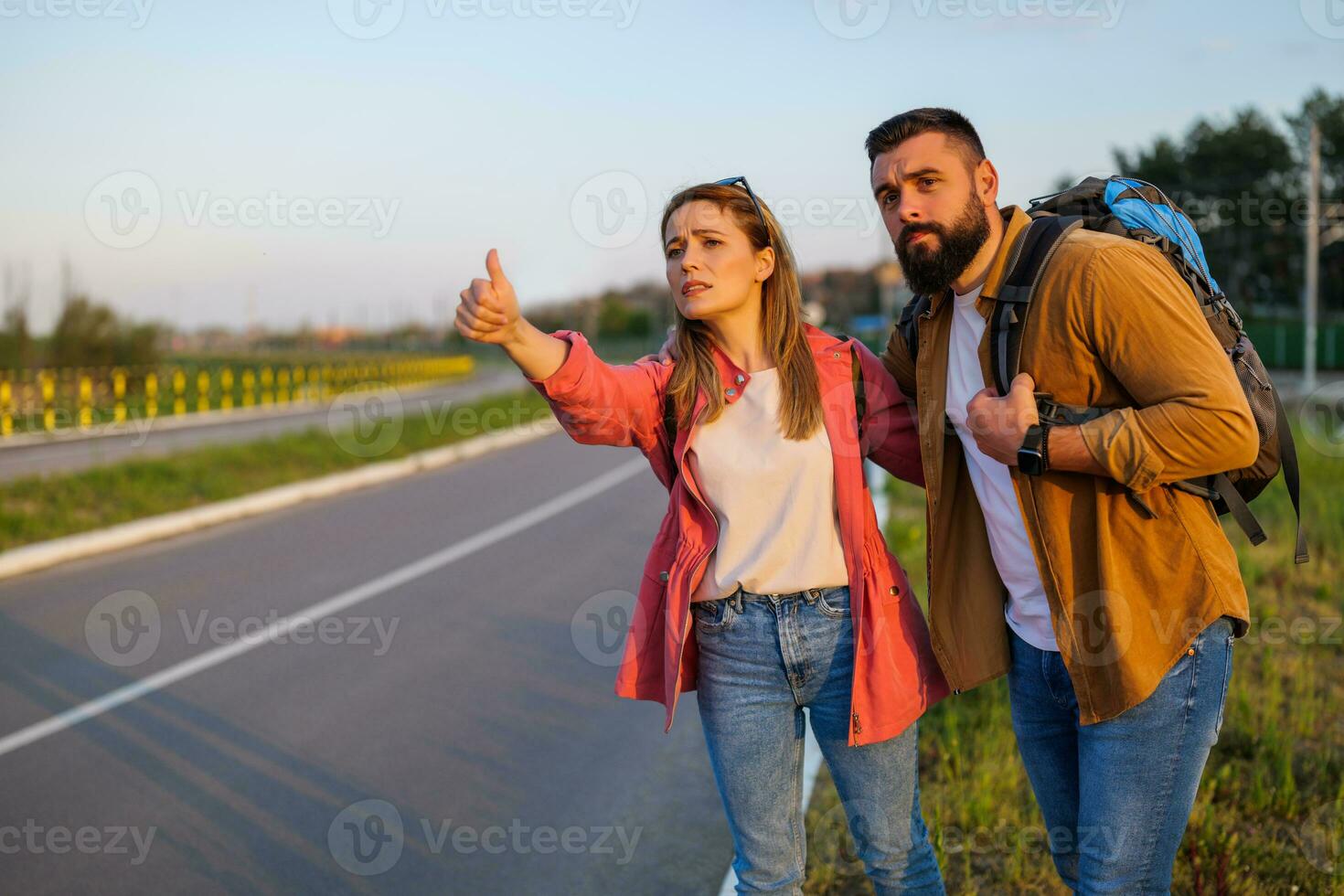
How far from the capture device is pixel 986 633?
295cm

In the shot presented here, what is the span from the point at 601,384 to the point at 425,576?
22.4 ft

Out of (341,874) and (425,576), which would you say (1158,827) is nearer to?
(341,874)

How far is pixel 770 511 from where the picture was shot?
9.73ft

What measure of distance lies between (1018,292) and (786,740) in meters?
1.20

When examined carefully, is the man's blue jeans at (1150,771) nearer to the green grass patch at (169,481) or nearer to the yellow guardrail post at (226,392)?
the green grass patch at (169,481)

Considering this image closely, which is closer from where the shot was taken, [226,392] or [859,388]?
[859,388]

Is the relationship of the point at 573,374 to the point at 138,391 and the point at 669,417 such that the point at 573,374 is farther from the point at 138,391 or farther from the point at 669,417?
the point at 138,391

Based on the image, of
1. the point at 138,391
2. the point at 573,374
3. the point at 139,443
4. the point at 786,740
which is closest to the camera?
the point at 573,374

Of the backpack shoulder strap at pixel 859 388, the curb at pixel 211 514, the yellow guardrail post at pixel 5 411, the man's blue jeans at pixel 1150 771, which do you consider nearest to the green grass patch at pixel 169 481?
the curb at pixel 211 514

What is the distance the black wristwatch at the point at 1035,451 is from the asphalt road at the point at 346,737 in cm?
225

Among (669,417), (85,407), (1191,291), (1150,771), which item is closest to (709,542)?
(669,417)

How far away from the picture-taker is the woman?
291cm

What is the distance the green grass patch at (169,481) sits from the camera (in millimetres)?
11047

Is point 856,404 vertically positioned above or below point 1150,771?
above
